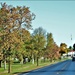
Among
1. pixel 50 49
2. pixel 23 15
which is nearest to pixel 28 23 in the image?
pixel 23 15

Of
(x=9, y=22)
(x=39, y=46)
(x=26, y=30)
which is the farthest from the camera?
(x=39, y=46)

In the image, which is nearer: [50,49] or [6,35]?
[6,35]

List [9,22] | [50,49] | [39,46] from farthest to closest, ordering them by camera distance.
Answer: [50,49] < [39,46] < [9,22]

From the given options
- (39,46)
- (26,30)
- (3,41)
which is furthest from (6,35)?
(39,46)

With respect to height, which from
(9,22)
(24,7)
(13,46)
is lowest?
(13,46)

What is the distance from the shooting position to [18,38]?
161 feet

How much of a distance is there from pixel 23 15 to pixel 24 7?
5.00 ft

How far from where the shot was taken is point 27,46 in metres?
87.5

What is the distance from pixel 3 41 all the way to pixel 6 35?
2.99 ft

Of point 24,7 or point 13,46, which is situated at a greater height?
point 24,7

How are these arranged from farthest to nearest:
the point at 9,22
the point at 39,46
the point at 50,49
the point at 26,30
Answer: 1. the point at 50,49
2. the point at 39,46
3. the point at 26,30
4. the point at 9,22

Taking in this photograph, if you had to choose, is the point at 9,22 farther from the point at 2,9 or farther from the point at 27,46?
the point at 27,46

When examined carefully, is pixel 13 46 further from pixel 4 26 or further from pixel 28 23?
pixel 28 23

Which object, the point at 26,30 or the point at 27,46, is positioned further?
the point at 27,46
